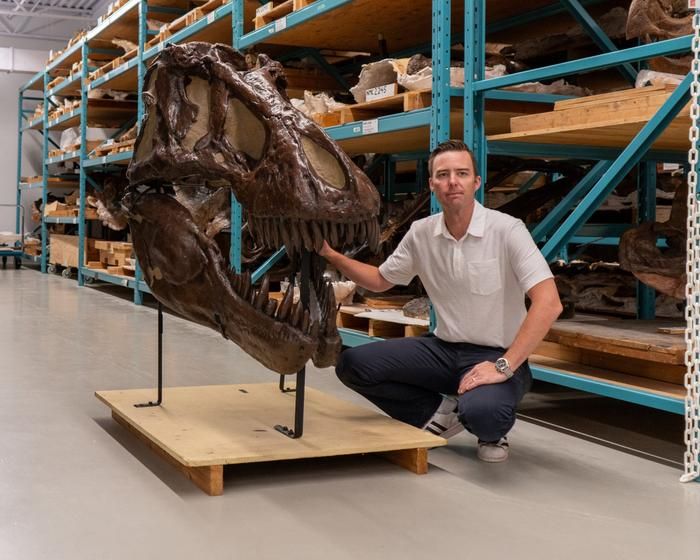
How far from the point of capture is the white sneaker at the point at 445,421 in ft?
15.4

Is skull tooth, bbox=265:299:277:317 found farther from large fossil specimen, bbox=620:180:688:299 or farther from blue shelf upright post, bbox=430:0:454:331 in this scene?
large fossil specimen, bbox=620:180:688:299

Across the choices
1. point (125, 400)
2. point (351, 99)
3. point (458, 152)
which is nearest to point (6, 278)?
point (351, 99)

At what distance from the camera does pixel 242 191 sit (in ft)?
12.6

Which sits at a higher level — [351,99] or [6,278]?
[351,99]

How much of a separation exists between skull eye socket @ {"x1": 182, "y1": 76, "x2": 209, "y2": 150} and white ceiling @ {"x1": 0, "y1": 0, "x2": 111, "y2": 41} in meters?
20.1

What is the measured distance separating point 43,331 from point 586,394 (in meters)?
5.42

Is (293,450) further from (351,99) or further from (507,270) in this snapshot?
(351,99)

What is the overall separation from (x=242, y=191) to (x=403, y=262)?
1295 mm

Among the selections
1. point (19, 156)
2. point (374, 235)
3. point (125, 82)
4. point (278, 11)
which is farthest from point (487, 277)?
point (19, 156)

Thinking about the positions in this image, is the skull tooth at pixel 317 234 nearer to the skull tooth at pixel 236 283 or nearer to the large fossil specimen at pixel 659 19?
the skull tooth at pixel 236 283

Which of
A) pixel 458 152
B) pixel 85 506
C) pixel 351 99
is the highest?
pixel 351 99

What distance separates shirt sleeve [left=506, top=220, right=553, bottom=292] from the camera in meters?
4.35

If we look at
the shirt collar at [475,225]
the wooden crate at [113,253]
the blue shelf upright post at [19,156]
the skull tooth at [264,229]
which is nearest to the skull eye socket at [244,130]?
the skull tooth at [264,229]

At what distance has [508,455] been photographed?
4.59 metres
